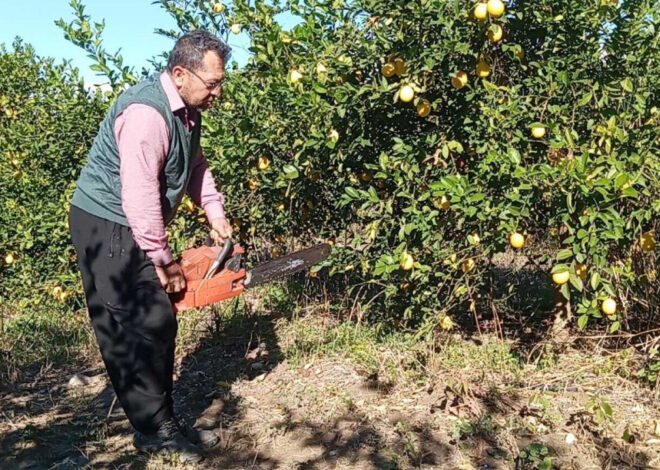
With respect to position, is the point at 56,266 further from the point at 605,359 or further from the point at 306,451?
the point at 605,359

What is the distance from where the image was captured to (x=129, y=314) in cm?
313

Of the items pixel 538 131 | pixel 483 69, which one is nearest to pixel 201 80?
pixel 483 69

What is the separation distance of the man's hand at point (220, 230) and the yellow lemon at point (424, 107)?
1218 millimetres

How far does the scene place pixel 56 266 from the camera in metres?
6.01

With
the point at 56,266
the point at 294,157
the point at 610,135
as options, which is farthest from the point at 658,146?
the point at 56,266

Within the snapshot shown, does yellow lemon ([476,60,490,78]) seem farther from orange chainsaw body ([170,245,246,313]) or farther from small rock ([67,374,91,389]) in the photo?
small rock ([67,374,91,389])

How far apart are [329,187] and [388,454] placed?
1954mm

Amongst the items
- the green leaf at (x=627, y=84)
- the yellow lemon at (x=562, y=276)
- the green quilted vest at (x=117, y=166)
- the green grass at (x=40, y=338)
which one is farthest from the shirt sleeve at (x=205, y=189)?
the green leaf at (x=627, y=84)

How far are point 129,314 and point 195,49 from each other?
4.06 feet

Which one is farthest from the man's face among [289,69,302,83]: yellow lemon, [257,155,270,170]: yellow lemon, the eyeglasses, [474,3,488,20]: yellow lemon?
[474,3,488,20]: yellow lemon

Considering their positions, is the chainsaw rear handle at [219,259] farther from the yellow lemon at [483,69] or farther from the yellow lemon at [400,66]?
the yellow lemon at [483,69]

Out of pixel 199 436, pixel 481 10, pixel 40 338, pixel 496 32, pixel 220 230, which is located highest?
pixel 481 10

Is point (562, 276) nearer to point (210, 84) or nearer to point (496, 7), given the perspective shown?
point (496, 7)

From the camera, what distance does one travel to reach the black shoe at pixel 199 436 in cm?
342
